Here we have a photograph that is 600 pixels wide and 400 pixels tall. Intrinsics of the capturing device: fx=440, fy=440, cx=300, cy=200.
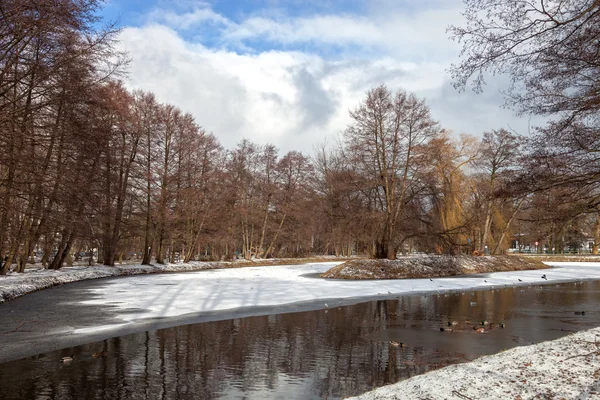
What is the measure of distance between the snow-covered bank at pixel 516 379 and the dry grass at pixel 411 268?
793 inches

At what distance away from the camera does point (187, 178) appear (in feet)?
127

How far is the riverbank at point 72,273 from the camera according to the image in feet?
58.2

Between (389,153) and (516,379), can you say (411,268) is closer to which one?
(389,153)

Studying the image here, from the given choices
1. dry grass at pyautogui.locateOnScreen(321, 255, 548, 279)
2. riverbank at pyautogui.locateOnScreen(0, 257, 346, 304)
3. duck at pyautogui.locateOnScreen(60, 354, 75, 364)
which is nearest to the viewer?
duck at pyautogui.locateOnScreen(60, 354, 75, 364)

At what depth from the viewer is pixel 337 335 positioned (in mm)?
10328

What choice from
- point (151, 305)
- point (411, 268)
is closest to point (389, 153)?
point (411, 268)

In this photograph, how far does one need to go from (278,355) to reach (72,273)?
2121 cm

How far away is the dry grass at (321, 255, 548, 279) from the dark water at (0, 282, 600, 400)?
12.7 metres

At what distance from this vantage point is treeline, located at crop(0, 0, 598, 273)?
1170 centimetres

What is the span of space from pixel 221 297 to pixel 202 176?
2381 centimetres

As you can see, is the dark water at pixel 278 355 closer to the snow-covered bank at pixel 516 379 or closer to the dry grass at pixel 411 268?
the snow-covered bank at pixel 516 379

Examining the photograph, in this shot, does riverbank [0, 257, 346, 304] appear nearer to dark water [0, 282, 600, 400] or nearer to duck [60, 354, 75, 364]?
duck [60, 354, 75, 364]

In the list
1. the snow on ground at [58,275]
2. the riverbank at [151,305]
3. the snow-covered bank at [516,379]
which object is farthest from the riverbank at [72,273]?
the snow-covered bank at [516,379]

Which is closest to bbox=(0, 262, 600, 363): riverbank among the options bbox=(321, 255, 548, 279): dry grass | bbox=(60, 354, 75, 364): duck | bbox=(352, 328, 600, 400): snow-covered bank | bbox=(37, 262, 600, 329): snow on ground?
bbox=(37, 262, 600, 329): snow on ground
